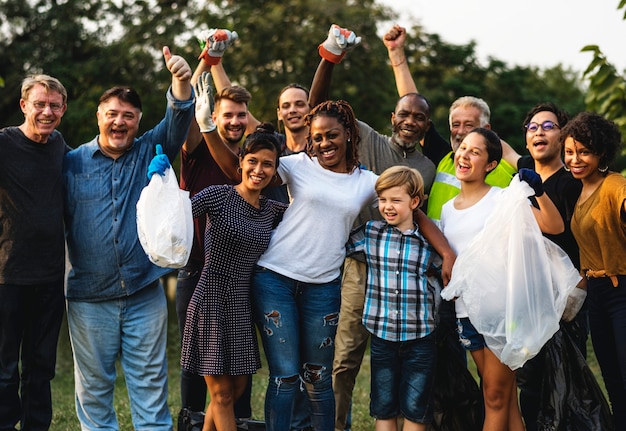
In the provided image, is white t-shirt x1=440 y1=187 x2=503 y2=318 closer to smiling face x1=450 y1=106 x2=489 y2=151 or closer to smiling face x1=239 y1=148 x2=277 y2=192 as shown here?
smiling face x1=450 y1=106 x2=489 y2=151

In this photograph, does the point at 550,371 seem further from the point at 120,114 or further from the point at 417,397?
the point at 120,114

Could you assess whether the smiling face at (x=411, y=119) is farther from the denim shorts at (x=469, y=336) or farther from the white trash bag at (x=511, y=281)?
the denim shorts at (x=469, y=336)

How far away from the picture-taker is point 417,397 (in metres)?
4.35

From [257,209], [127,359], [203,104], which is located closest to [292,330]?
[257,209]

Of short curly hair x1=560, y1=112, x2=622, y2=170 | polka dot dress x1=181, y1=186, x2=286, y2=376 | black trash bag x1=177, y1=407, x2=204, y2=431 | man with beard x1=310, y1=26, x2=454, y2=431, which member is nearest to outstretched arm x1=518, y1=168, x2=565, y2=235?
short curly hair x1=560, y1=112, x2=622, y2=170

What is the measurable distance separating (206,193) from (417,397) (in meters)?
1.66

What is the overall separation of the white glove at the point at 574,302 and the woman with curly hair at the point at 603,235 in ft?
0.19

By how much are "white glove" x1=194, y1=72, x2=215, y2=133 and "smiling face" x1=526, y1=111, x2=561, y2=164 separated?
1.95 meters

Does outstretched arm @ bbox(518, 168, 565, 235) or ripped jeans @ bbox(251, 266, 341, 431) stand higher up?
outstretched arm @ bbox(518, 168, 565, 235)

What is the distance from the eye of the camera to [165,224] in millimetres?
3949

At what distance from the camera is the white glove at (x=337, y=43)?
15.8ft

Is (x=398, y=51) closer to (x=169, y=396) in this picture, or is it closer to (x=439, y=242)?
(x=439, y=242)

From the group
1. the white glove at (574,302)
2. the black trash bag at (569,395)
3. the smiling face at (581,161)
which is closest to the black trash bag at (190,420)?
the black trash bag at (569,395)

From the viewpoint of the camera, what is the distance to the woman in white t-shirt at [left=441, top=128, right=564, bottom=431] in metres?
4.28
